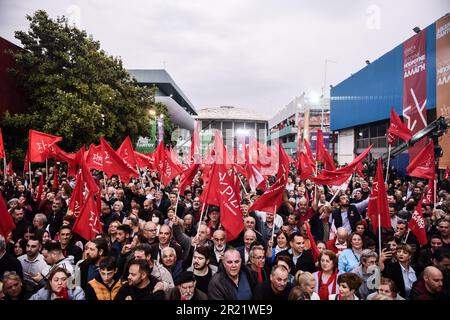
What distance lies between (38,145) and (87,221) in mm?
5277

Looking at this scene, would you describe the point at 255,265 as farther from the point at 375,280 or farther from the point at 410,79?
the point at 410,79

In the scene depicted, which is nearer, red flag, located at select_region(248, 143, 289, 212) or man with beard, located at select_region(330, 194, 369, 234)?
red flag, located at select_region(248, 143, 289, 212)

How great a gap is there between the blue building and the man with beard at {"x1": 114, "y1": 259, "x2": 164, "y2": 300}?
1603cm

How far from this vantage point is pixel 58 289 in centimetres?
369

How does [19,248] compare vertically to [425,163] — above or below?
below

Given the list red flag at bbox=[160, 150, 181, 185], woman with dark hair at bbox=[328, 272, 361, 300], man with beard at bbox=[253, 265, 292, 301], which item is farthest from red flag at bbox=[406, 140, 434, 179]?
red flag at bbox=[160, 150, 181, 185]

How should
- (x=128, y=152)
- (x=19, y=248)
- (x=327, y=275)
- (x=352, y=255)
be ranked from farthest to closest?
1. (x=128, y=152)
2. (x=19, y=248)
3. (x=352, y=255)
4. (x=327, y=275)

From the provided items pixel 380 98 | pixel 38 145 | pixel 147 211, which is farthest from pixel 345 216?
pixel 380 98

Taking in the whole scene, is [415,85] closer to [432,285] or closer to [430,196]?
[430,196]

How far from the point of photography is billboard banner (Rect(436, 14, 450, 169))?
1387cm

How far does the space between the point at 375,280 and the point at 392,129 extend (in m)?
6.81

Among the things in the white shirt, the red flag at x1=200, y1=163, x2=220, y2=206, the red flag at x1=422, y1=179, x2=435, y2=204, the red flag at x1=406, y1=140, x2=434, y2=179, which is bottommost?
the white shirt

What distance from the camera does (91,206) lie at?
571 centimetres

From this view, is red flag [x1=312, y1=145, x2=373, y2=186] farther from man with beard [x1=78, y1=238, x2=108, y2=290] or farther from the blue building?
the blue building
